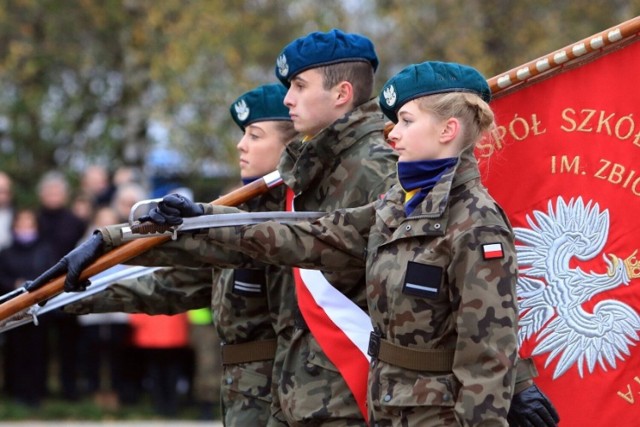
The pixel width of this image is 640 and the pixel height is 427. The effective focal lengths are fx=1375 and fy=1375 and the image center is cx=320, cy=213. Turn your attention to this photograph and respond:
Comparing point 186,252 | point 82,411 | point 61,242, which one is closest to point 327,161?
point 186,252

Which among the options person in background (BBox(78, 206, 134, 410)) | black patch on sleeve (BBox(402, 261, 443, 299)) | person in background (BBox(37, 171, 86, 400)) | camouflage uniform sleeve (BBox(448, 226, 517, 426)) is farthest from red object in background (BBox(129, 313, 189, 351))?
camouflage uniform sleeve (BBox(448, 226, 517, 426))

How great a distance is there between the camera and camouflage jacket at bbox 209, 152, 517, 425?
414cm

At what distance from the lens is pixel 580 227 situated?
16.2ft

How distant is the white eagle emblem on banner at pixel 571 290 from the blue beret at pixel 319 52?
2.99 ft

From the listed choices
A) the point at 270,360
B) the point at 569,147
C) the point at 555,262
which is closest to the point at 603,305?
the point at 555,262

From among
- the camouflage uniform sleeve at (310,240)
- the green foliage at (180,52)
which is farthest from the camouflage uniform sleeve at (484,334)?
the green foliage at (180,52)

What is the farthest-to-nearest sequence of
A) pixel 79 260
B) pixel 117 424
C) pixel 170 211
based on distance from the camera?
pixel 117 424 < pixel 79 260 < pixel 170 211

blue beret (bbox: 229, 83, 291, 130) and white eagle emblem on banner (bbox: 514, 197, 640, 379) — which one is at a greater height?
blue beret (bbox: 229, 83, 291, 130)

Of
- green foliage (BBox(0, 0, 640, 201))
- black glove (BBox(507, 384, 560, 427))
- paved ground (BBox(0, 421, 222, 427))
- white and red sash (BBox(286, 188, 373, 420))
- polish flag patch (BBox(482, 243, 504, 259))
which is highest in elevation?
green foliage (BBox(0, 0, 640, 201))

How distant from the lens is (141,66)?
1523cm

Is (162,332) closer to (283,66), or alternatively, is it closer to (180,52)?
(180,52)

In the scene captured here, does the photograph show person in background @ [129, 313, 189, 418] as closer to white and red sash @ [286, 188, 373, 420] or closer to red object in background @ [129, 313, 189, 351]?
red object in background @ [129, 313, 189, 351]

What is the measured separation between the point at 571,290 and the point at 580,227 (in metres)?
0.23

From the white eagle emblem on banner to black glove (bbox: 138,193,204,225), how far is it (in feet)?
4.06
